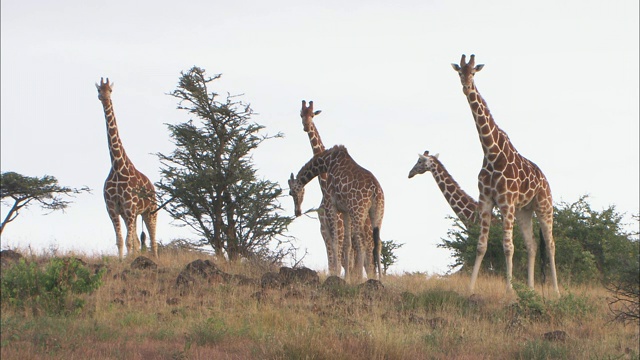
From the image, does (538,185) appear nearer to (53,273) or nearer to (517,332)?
(517,332)

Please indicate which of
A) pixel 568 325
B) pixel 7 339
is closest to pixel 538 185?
pixel 568 325

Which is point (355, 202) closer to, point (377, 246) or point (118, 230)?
point (377, 246)

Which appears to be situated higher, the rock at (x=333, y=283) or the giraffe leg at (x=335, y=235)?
the giraffe leg at (x=335, y=235)

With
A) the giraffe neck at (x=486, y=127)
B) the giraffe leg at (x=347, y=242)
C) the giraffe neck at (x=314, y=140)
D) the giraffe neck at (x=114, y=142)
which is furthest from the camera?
the giraffe neck at (x=314, y=140)

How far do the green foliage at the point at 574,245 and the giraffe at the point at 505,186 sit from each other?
3.53 metres

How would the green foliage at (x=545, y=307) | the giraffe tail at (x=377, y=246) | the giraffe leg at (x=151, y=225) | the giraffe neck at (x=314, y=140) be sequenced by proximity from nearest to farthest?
the green foliage at (x=545, y=307)
the giraffe tail at (x=377, y=246)
the giraffe leg at (x=151, y=225)
the giraffe neck at (x=314, y=140)

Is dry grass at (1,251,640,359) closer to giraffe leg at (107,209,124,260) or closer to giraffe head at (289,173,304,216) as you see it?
giraffe leg at (107,209,124,260)

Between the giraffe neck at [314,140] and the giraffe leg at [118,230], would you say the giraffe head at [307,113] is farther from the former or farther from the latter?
the giraffe leg at [118,230]

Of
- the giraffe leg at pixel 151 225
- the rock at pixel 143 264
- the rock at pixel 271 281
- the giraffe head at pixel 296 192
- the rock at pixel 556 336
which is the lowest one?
the rock at pixel 556 336

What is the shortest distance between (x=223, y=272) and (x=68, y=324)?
4070 mm

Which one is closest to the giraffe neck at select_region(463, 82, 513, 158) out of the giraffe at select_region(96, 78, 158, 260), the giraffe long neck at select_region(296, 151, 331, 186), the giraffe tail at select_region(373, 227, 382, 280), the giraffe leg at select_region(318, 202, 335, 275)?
the giraffe tail at select_region(373, 227, 382, 280)

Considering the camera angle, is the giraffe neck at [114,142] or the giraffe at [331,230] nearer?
the giraffe at [331,230]

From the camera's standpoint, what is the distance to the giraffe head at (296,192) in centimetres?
1970

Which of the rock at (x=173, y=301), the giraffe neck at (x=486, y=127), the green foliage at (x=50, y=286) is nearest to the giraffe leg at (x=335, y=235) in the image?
the giraffe neck at (x=486, y=127)
